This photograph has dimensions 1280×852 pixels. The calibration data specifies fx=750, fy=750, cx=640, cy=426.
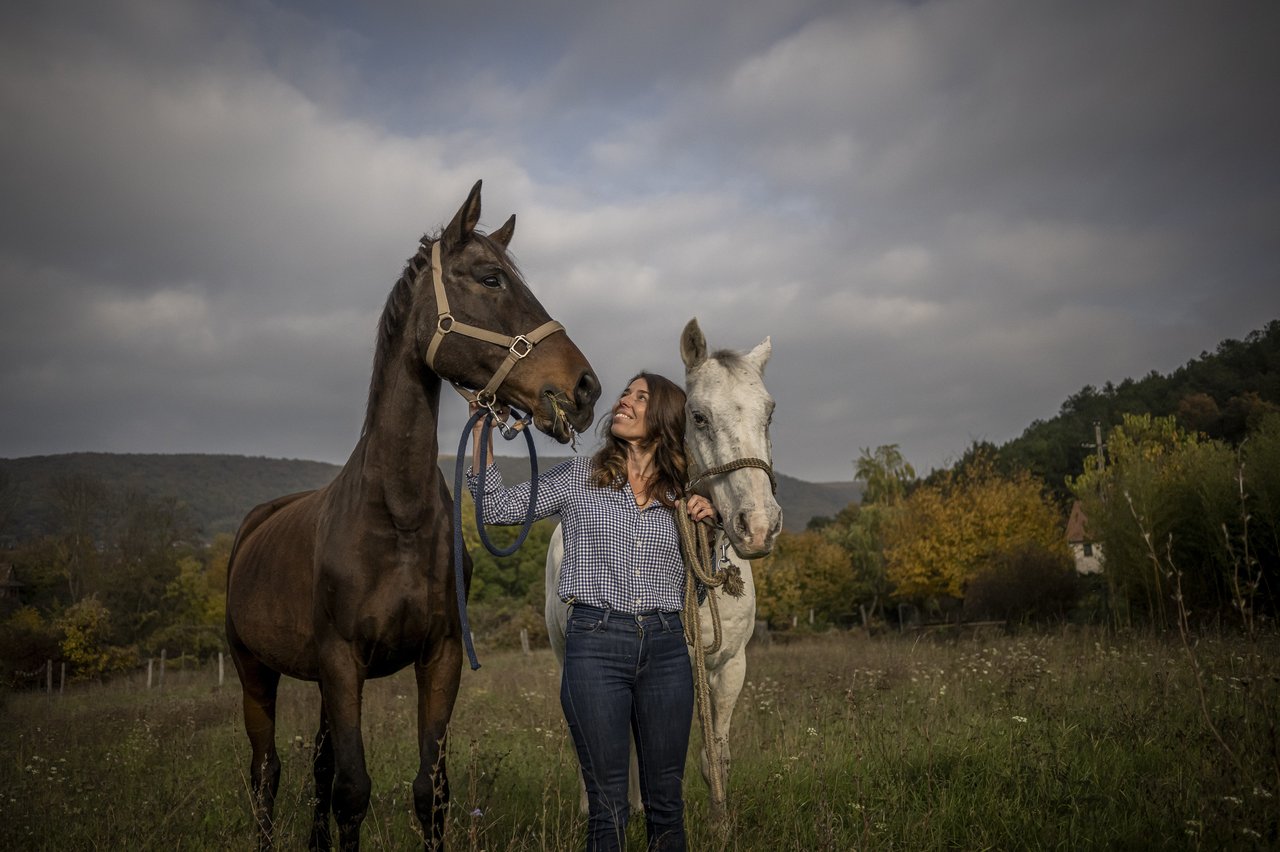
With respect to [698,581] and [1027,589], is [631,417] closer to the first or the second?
[698,581]

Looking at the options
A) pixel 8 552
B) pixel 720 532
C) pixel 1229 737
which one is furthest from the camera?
pixel 8 552

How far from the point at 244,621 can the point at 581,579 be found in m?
2.49

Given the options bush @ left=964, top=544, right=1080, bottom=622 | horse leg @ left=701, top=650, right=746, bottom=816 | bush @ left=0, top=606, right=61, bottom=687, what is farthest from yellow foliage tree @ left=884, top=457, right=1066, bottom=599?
bush @ left=0, top=606, right=61, bottom=687

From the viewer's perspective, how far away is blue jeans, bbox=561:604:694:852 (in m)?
2.74

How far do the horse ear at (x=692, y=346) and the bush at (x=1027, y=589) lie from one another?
22.5 meters

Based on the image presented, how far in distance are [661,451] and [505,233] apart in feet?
4.78

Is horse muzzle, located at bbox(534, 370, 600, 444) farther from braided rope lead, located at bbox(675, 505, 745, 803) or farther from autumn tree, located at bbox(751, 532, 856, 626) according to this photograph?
autumn tree, located at bbox(751, 532, 856, 626)

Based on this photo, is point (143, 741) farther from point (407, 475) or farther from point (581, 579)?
point (581, 579)

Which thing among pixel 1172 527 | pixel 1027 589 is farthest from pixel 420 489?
pixel 1027 589

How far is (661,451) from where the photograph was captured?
10.6 feet

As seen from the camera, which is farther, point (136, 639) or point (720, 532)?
point (136, 639)

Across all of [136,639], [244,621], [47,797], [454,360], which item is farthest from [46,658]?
[454,360]

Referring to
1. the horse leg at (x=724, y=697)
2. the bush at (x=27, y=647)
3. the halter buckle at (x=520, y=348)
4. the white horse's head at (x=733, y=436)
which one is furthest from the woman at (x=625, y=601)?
the bush at (x=27, y=647)

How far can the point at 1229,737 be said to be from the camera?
415cm
